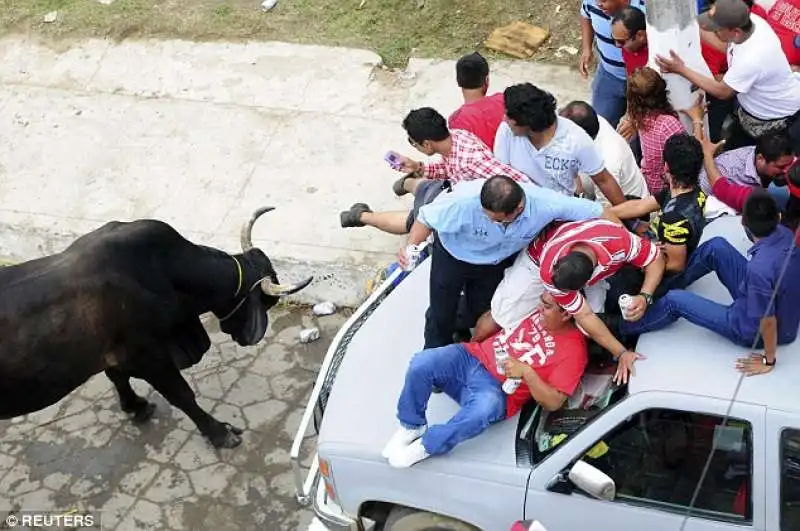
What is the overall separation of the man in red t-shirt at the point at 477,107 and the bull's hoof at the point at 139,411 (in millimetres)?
2734

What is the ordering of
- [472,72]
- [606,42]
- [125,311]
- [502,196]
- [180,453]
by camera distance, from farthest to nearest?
[606,42] < [180,453] < [472,72] < [125,311] < [502,196]

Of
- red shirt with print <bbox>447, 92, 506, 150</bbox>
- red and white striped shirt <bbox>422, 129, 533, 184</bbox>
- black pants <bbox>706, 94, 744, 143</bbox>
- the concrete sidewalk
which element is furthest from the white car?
the concrete sidewalk

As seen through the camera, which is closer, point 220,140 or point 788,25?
point 788,25

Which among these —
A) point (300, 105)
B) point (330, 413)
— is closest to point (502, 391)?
point (330, 413)

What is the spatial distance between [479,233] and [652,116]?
5.44 ft

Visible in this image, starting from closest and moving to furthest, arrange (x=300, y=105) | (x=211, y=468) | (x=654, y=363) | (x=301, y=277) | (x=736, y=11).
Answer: (x=654, y=363) → (x=736, y=11) → (x=211, y=468) → (x=301, y=277) → (x=300, y=105)

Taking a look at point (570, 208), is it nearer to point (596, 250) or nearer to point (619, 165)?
point (596, 250)

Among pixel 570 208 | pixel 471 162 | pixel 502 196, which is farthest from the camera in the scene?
pixel 471 162

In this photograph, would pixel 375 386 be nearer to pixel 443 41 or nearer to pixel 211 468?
pixel 211 468

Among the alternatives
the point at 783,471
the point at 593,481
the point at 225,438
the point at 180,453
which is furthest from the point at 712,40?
the point at 180,453

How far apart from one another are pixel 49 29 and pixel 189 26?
1.55m

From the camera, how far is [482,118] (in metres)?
6.19

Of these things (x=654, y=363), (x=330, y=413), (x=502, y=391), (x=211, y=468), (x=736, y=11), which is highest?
(x=736, y=11)

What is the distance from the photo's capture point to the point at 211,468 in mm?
6441
